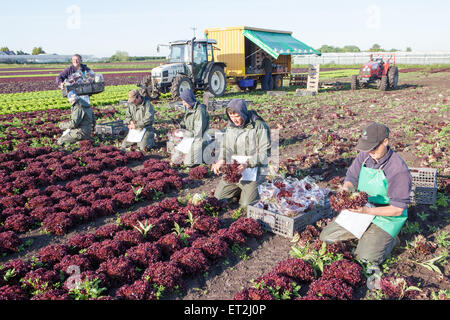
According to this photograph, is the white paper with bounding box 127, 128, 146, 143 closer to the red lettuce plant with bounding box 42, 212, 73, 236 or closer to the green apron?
the red lettuce plant with bounding box 42, 212, 73, 236

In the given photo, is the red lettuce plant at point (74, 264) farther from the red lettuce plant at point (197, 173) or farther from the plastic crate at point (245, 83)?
the plastic crate at point (245, 83)

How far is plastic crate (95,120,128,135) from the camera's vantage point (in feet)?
35.2

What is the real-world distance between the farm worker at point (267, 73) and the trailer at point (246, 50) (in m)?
0.36

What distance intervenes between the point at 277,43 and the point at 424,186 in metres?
18.4

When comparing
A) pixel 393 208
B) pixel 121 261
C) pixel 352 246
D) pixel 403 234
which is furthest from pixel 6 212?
pixel 403 234

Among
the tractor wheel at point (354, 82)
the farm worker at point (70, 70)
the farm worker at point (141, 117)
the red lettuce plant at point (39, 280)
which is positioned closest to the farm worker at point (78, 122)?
the farm worker at point (141, 117)

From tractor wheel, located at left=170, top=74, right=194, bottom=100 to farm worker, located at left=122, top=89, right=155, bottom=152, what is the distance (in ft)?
23.4

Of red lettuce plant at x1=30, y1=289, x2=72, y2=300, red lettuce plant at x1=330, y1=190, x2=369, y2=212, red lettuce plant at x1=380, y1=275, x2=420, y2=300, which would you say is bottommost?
red lettuce plant at x1=380, y1=275, x2=420, y2=300

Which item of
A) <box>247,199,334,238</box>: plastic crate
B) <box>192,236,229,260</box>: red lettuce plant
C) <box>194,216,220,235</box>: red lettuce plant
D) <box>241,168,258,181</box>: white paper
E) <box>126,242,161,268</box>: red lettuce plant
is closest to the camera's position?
<box>126,242,161,268</box>: red lettuce plant

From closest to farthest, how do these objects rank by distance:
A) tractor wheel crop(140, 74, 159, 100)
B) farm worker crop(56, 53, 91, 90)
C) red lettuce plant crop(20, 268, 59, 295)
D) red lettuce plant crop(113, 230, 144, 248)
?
red lettuce plant crop(20, 268, 59, 295) → red lettuce plant crop(113, 230, 144, 248) → farm worker crop(56, 53, 91, 90) → tractor wheel crop(140, 74, 159, 100)

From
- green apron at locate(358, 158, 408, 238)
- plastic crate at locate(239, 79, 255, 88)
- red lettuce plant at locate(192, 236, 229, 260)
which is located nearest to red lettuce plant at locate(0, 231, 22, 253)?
red lettuce plant at locate(192, 236, 229, 260)

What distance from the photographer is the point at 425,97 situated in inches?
711

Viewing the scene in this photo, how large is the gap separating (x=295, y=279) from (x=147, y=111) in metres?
6.78
